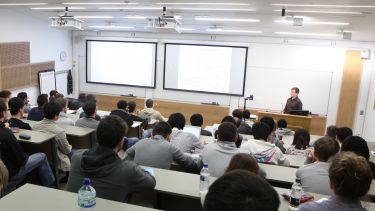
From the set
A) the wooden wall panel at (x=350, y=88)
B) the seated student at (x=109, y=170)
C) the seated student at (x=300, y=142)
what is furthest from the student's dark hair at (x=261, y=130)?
the wooden wall panel at (x=350, y=88)

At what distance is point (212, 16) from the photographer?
6133 mm

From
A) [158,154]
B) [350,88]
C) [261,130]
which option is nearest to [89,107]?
[158,154]

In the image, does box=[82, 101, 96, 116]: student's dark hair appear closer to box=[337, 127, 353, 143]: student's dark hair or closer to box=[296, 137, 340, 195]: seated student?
box=[296, 137, 340, 195]: seated student

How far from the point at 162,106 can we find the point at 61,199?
7498mm

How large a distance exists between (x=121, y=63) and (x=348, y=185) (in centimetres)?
898

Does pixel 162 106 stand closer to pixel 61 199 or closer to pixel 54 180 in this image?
pixel 54 180

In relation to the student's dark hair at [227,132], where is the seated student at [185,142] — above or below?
below

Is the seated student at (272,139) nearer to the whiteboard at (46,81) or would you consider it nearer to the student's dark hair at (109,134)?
the student's dark hair at (109,134)

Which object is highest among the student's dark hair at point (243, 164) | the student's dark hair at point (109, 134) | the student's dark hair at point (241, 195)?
the student's dark hair at point (241, 195)

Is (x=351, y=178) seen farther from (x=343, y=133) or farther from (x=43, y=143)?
(x=43, y=143)

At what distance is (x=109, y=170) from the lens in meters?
2.27

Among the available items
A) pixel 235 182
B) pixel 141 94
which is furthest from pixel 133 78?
pixel 235 182

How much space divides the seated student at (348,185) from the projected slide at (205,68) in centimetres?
723

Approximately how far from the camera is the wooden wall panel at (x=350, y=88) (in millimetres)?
8273
